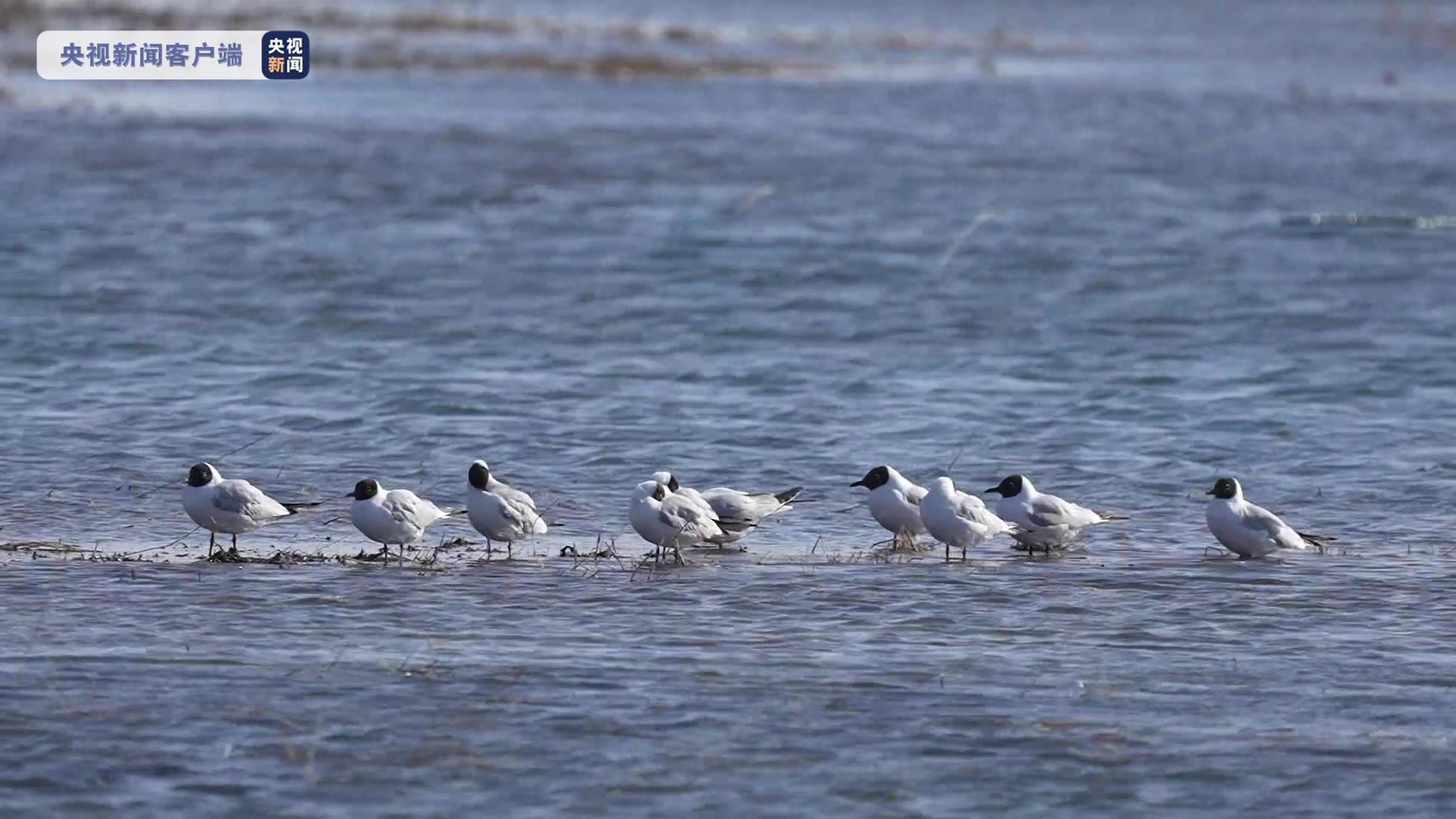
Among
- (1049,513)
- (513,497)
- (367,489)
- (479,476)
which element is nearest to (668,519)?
(513,497)

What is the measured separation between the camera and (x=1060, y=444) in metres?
18.0

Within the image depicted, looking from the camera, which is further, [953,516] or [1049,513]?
[1049,513]

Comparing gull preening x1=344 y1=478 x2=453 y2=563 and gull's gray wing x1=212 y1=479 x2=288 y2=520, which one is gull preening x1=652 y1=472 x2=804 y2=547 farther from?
gull's gray wing x1=212 y1=479 x2=288 y2=520

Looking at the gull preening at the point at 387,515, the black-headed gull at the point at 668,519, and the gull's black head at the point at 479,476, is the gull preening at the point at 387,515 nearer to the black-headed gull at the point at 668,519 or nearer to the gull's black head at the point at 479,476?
the gull's black head at the point at 479,476

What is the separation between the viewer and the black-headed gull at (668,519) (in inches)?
534

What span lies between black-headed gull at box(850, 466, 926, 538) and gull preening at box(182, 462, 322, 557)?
3752 mm

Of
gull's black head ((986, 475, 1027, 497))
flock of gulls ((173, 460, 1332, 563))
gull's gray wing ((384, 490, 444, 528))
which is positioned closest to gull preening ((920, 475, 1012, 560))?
flock of gulls ((173, 460, 1332, 563))

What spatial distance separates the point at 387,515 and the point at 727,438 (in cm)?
503

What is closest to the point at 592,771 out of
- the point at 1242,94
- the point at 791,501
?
the point at 791,501

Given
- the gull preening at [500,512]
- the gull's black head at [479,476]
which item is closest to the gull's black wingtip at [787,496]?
the gull preening at [500,512]

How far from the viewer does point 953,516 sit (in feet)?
45.0

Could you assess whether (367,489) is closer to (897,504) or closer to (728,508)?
(728,508)

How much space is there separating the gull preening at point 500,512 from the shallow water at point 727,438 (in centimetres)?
36

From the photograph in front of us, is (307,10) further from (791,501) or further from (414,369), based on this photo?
(791,501)
